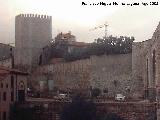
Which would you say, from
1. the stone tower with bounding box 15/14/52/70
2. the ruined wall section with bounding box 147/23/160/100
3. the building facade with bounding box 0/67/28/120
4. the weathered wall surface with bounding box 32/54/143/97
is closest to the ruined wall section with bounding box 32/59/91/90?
the weathered wall surface with bounding box 32/54/143/97

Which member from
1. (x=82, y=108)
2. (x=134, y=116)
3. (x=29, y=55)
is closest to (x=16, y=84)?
(x=82, y=108)

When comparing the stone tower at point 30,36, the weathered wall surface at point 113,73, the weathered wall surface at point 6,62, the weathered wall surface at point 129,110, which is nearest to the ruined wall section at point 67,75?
the weathered wall surface at point 113,73

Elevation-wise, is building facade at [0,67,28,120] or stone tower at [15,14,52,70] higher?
stone tower at [15,14,52,70]

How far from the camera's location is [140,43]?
4541 cm

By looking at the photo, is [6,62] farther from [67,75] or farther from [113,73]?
[113,73]

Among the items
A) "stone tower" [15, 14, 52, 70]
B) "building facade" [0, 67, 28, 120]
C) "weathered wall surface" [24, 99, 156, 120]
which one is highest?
"stone tower" [15, 14, 52, 70]

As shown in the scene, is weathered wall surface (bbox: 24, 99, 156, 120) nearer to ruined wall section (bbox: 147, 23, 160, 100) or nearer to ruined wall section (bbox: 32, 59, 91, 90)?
ruined wall section (bbox: 147, 23, 160, 100)

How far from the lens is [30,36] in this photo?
66000 mm

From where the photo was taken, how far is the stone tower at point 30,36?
64.1m

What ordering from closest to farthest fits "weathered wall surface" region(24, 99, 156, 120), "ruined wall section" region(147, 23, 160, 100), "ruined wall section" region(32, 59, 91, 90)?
"weathered wall surface" region(24, 99, 156, 120) < "ruined wall section" region(147, 23, 160, 100) < "ruined wall section" region(32, 59, 91, 90)

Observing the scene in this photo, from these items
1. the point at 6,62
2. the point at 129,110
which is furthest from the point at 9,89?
the point at 6,62

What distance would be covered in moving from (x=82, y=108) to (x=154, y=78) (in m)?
8.12

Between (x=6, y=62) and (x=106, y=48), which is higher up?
(x=106, y=48)

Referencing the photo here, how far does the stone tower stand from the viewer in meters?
64.1
